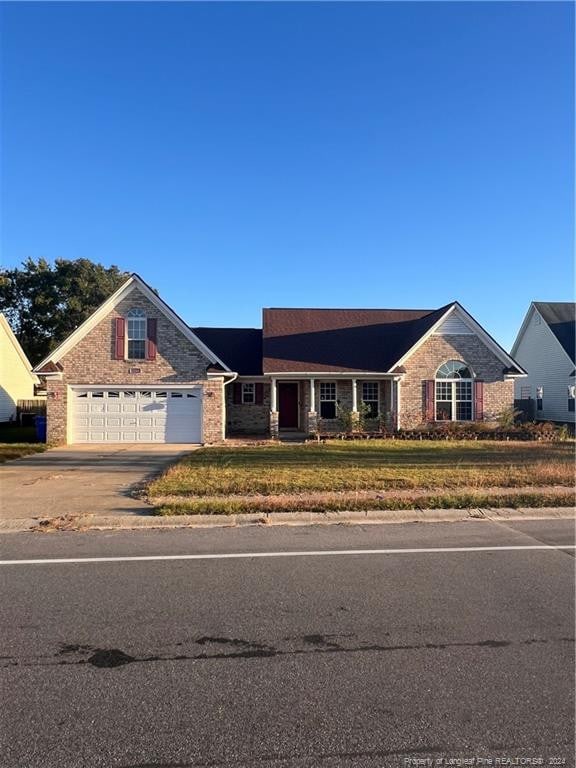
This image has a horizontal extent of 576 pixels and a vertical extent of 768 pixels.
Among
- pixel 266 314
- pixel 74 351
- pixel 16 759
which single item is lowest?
pixel 16 759

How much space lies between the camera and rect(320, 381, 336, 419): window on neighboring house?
2400cm

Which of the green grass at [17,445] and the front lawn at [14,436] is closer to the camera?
the green grass at [17,445]

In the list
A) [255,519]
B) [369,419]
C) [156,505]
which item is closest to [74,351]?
[369,419]

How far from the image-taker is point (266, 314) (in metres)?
27.2

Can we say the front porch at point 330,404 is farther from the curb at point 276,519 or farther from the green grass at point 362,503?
the curb at point 276,519

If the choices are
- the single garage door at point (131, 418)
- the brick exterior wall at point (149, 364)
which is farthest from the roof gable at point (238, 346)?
the single garage door at point (131, 418)

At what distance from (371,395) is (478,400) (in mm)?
4589

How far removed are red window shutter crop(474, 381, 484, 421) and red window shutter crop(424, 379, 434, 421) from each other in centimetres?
193

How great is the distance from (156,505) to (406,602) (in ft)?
17.1

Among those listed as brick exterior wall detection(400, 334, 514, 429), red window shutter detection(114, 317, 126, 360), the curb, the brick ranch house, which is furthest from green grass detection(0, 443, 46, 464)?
brick exterior wall detection(400, 334, 514, 429)

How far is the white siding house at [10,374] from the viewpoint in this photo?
29.8 meters

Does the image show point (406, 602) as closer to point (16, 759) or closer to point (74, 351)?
point (16, 759)

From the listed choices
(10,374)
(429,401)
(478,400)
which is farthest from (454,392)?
(10,374)

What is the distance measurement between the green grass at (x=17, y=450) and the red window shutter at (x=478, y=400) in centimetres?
1730
